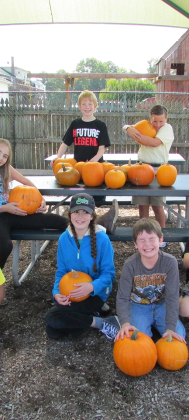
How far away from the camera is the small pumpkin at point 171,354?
2041 millimetres

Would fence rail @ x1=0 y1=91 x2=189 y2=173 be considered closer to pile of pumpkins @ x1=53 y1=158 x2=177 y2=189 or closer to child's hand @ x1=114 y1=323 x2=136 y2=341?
pile of pumpkins @ x1=53 y1=158 x2=177 y2=189

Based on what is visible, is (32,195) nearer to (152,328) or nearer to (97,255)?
(97,255)

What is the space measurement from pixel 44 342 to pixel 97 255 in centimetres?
74

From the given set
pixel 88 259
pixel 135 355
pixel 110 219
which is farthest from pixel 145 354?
pixel 110 219

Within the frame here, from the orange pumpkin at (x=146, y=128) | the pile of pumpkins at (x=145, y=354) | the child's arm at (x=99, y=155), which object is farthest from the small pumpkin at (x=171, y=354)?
the child's arm at (x=99, y=155)

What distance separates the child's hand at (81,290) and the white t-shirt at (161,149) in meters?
1.98

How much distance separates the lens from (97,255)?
2.59 meters

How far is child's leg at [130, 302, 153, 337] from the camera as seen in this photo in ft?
7.55

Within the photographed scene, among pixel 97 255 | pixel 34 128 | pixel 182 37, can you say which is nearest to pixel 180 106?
pixel 34 128

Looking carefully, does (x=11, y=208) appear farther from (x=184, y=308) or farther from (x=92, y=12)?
(x=92, y=12)

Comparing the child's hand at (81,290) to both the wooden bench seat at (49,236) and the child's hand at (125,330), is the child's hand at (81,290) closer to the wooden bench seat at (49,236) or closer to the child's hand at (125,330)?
the child's hand at (125,330)

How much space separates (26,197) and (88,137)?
1388 millimetres

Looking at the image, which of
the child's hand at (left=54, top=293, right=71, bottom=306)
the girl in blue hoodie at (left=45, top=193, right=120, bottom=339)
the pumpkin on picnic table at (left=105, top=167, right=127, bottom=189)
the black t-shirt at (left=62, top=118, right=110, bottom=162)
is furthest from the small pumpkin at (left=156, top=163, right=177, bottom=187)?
the child's hand at (left=54, top=293, right=71, bottom=306)

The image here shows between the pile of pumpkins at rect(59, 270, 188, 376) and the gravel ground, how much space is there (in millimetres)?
77
